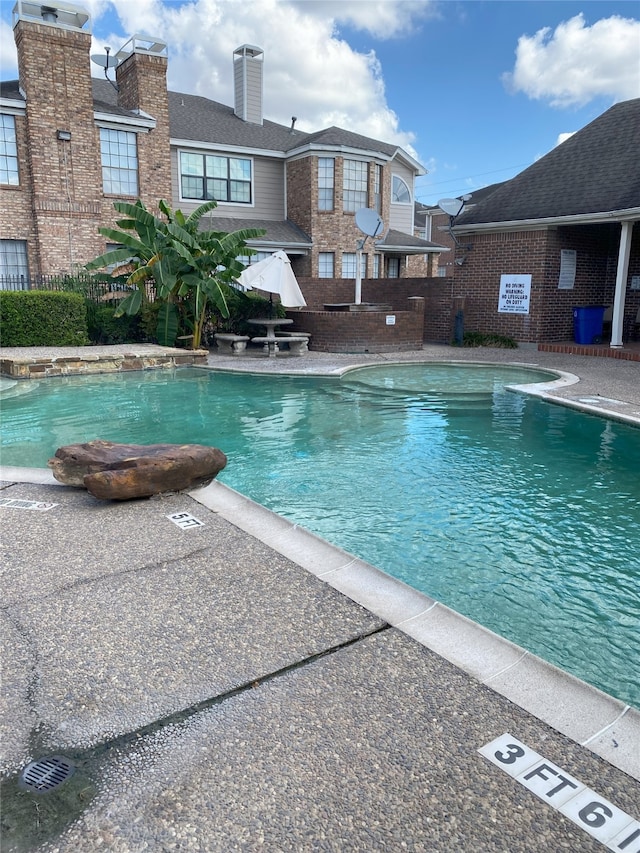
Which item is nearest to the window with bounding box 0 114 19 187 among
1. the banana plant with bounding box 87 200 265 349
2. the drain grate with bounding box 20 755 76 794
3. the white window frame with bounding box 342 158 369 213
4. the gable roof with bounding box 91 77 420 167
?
the gable roof with bounding box 91 77 420 167

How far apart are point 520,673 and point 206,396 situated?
30.2ft

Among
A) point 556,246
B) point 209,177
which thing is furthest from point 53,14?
point 556,246

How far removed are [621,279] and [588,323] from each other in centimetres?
175

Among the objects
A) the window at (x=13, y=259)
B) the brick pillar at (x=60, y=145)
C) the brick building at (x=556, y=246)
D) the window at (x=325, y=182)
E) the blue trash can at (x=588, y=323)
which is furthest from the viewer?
the window at (x=325, y=182)

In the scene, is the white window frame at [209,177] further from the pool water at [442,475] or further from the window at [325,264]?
the pool water at [442,475]

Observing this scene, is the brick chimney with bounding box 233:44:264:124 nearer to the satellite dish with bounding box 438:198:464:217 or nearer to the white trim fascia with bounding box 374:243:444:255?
the white trim fascia with bounding box 374:243:444:255

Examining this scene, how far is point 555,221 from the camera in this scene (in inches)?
641

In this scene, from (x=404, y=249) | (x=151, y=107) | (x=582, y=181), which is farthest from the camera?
(x=404, y=249)

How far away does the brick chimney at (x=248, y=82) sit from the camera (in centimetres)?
2675

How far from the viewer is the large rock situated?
535 centimetres

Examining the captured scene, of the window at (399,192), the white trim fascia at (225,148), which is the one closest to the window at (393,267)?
the window at (399,192)

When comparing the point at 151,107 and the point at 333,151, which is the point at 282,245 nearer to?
the point at 333,151

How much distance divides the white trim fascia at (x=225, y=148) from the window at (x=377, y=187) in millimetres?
3655

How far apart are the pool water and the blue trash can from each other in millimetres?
5976
